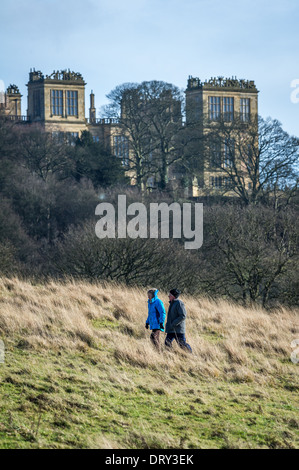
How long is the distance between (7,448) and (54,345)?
4812 millimetres

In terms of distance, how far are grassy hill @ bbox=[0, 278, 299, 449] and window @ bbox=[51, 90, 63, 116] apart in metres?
51.3

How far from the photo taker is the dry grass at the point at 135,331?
13.9m

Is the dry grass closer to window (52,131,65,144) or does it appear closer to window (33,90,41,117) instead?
window (52,131,65,144)

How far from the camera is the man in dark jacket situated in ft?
47.7

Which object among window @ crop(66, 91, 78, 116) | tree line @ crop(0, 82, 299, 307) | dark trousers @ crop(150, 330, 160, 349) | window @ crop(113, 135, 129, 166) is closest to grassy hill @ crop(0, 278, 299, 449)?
dark trousers @ crop(150, 330, 160, 349)

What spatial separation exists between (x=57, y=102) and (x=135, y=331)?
55099 mm

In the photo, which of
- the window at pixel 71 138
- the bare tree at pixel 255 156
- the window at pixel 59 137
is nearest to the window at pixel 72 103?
the window at pixel 59 137

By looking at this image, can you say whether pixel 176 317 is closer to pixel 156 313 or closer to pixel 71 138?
pixel 156 313

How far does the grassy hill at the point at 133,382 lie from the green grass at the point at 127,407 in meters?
0.02

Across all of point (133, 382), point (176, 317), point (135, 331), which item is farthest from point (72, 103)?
point (133, 382)

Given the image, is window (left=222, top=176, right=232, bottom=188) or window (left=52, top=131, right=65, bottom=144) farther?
window (left=52, top=131, right=65, bottom=144)

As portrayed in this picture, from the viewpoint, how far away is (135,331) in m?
16.2

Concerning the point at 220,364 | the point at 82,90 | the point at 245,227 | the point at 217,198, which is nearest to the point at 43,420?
the point at 220,364

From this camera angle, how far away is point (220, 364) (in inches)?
560
